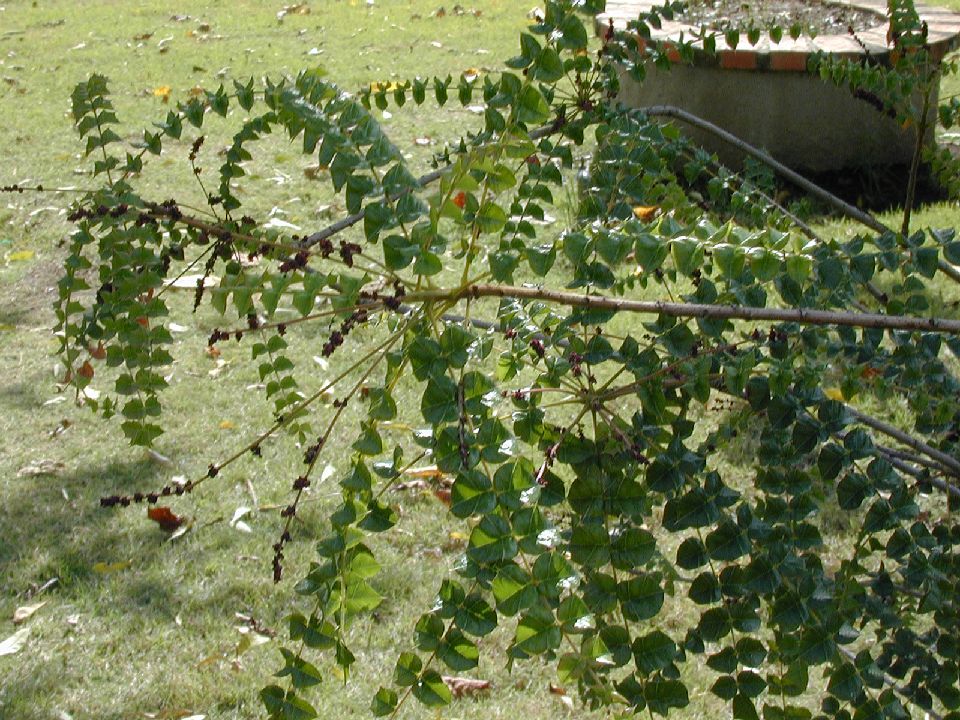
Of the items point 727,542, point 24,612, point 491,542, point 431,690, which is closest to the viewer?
point 491,542

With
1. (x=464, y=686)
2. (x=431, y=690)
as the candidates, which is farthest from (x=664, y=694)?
(x=464, y=686)

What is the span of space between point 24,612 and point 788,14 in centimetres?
569

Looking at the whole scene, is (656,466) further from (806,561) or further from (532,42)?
(532,42)

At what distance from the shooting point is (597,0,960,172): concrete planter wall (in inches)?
246

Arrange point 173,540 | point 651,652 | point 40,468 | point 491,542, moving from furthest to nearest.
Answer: point 40,468
point 173,540
point 651,652
point 491,542

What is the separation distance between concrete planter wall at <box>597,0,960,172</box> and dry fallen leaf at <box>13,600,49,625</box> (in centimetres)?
432

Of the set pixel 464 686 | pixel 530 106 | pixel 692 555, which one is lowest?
pixel 464 686

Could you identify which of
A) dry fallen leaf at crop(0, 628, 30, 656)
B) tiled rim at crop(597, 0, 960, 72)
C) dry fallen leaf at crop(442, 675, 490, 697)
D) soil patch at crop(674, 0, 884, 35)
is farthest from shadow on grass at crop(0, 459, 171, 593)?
soil patch at crop(674, 0, 884, 35)

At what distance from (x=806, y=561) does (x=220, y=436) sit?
117 inches

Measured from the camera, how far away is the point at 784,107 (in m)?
6.34

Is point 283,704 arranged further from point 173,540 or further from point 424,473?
point 424,473

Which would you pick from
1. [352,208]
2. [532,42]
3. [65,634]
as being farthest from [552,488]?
[65,634]

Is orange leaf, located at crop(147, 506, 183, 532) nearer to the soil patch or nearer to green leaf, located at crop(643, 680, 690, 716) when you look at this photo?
green leaf, located at crop(643, 680, 690, 716)

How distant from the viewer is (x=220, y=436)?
171 inches
